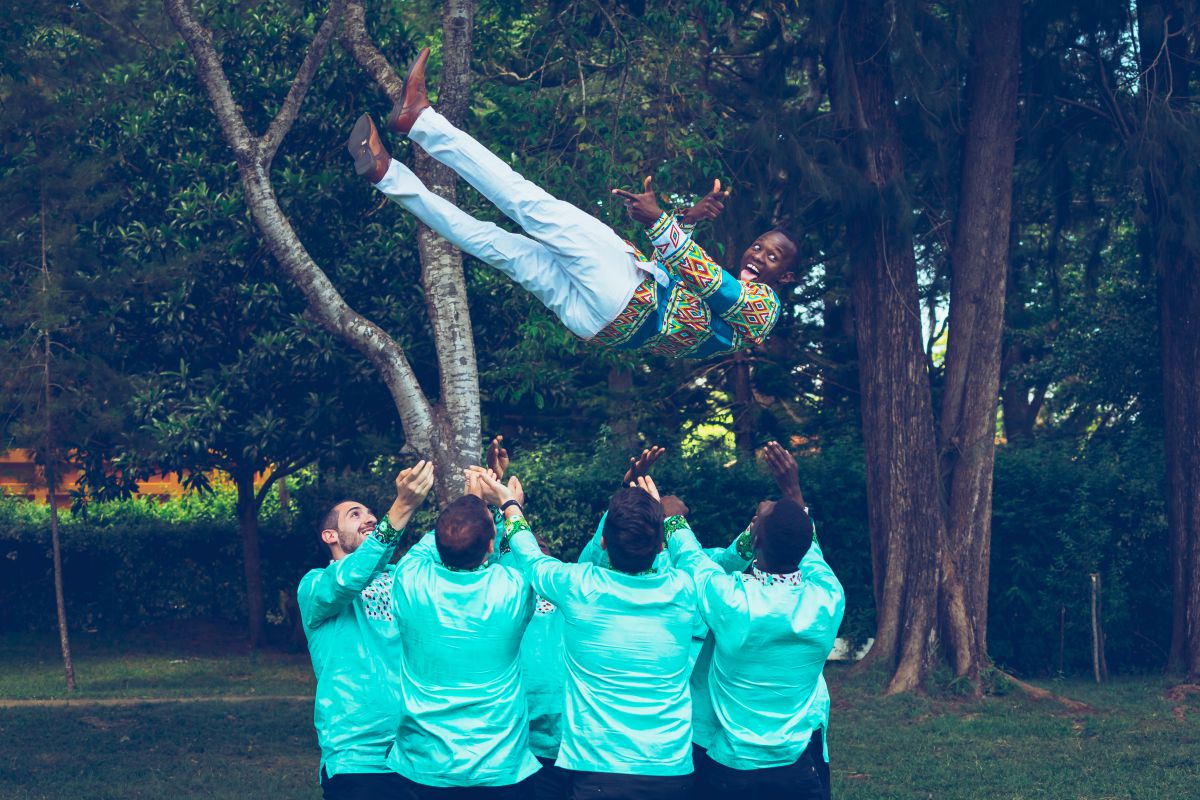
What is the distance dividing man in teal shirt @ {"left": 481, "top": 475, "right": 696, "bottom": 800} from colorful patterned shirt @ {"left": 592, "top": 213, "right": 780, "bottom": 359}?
1.41 m

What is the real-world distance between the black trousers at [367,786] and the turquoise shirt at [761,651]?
103cm

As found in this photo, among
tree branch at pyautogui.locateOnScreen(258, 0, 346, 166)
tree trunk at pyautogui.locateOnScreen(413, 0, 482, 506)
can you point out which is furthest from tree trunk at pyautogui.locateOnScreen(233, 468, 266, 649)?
tree trunk at pyautogui.locateOnScreen(413, 0, 482, 506)

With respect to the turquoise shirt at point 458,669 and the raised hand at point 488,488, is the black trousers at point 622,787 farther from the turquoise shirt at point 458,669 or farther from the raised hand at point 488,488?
the raised hand at point 488,488

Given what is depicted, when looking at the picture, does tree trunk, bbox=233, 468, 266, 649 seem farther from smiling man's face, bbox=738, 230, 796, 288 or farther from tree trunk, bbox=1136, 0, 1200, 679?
smiling man's face, bbox=738, 230, 796, 288

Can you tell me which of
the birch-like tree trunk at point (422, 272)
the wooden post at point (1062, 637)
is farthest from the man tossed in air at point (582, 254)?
the wooden post at point (1062, 637)

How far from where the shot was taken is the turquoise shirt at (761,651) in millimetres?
4297

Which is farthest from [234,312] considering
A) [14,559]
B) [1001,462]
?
[1001,462]

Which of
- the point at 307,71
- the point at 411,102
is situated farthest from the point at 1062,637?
the point at 411,102

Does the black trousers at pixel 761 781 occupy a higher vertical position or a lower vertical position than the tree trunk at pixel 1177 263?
lower

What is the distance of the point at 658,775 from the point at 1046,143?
9.47 metres

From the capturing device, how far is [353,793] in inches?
170

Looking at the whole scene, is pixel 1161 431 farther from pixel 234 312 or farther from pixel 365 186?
pixel 234 312

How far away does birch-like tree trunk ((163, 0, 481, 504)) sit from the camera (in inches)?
267

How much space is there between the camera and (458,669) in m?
4.18
